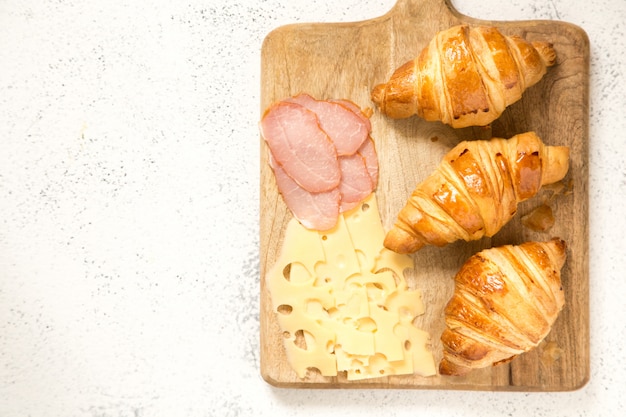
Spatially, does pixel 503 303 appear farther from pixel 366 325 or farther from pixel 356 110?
pixel 356 110

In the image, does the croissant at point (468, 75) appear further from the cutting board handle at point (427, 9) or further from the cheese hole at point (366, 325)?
the cheese hole at point (366, 325)

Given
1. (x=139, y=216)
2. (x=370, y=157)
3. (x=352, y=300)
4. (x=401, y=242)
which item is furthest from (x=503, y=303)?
(x=139, y=216)

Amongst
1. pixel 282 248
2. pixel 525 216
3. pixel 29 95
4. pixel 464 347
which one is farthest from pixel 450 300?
pixel 29 95

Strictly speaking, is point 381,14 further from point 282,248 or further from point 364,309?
point 364,309

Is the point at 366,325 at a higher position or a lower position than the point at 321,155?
lower

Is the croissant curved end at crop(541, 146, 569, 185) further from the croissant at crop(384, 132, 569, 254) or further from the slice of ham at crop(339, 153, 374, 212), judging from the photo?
the slice of ham at crop(339, 153, 374, 212)

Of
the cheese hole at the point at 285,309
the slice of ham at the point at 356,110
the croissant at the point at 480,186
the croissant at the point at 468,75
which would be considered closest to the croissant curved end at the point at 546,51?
the croissant at the point at 468,75

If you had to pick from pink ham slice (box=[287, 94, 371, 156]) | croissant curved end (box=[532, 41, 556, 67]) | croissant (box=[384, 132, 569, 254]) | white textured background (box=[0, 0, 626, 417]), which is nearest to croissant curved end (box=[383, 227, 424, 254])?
croissant (box=[384, 132, 569, 254])

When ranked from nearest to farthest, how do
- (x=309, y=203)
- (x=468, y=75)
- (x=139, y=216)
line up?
(x=468, y=75) < (x=309, y=203) < (x=139, y=216)
